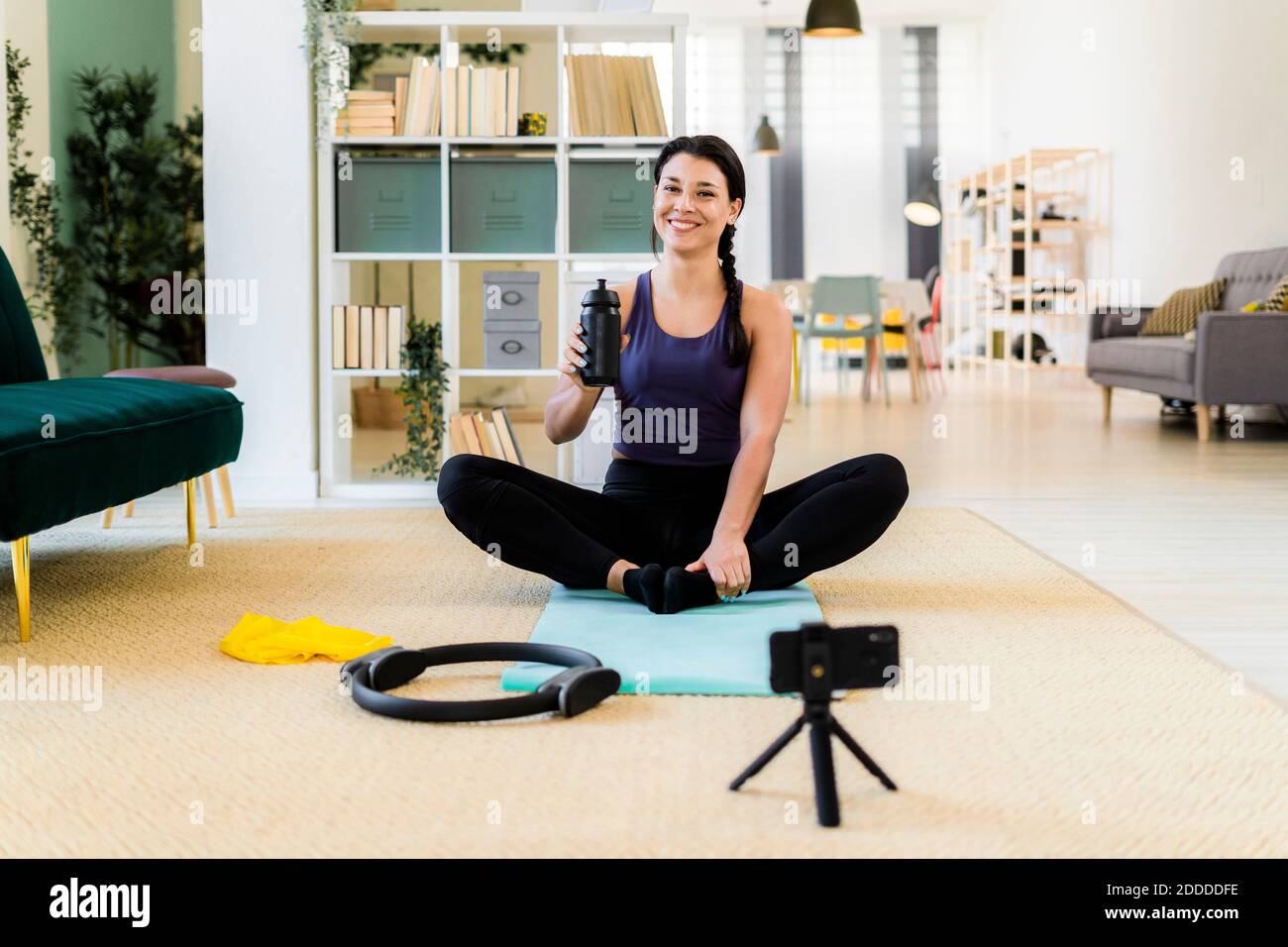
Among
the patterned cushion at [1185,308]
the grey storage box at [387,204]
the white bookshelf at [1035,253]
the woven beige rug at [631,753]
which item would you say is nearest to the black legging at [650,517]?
the woven beige rug at [631,753]

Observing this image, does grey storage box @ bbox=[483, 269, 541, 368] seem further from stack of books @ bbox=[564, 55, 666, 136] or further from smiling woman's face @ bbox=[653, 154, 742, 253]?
smiling woman's face @ bbox=[653, 154, 742, 253]

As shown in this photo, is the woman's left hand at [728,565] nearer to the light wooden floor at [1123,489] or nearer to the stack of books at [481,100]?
the light wooden floor at [1123,489]

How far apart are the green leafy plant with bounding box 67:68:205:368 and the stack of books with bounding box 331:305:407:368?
77.2 inches

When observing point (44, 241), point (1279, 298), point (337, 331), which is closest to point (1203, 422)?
point (1279, 298)

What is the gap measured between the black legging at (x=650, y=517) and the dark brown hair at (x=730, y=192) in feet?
0.78

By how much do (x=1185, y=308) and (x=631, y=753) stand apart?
6.40m

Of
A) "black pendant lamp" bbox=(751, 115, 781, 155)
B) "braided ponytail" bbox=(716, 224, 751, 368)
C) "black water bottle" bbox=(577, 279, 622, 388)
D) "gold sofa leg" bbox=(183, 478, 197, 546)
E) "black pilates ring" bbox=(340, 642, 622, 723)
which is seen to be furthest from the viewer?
"black pendant lamp" bbox=(751, 115, 781, 155)

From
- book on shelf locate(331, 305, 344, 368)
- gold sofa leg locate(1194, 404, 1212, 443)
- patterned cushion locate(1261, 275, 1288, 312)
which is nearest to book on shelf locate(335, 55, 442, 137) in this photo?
book on shelf locate(331, 305, 344, 368)

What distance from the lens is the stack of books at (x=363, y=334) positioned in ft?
14.0

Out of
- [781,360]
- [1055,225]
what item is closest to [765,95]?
[1055,225]

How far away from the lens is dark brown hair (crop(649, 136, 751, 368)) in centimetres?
251

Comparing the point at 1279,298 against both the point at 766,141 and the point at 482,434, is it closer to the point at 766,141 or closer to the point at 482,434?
the point at 482,434

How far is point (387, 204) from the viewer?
4316 mm
